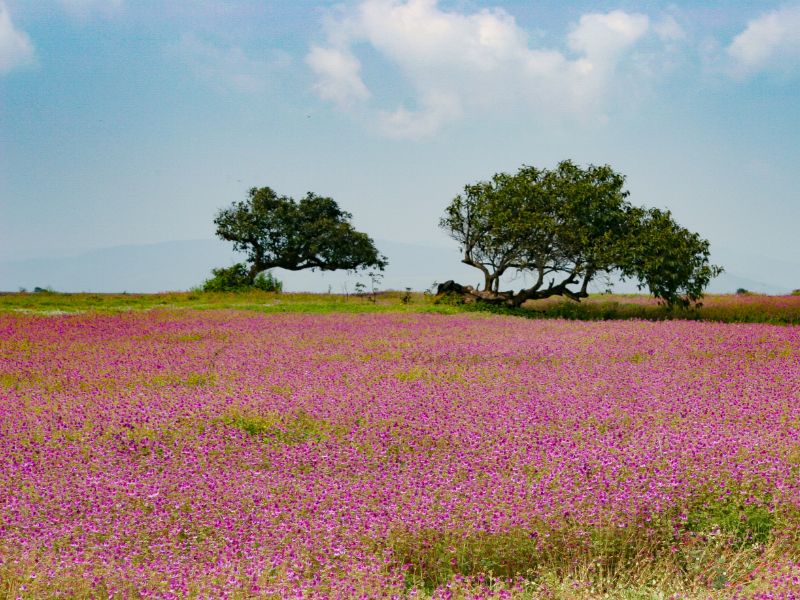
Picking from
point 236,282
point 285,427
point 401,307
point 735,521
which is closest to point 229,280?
point 236,282

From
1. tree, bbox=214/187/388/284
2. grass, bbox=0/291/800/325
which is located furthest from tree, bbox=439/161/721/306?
tree, bbox=214/187/388/284

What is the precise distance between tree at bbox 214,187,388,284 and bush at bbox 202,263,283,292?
55cm

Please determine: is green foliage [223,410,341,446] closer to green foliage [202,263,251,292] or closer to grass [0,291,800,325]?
grass [0,291,800,325]

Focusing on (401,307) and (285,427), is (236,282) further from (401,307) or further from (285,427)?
(285,427)

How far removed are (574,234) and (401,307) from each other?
6.50 metres

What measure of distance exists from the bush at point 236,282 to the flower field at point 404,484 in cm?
2751

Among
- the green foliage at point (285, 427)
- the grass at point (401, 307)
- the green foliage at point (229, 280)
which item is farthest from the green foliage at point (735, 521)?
the green foliage at point (229, 280)

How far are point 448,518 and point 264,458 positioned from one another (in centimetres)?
213

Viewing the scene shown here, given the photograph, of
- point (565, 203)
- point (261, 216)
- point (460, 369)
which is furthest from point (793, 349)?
point (261, 216)

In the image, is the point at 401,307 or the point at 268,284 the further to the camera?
the point at 268,284

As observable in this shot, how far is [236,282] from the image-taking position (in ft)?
125

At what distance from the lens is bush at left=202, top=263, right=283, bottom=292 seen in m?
36.7

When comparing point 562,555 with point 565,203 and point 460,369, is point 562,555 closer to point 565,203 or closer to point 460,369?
point 460,369

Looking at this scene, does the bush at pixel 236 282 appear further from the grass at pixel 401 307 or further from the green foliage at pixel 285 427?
the green foliage at pixel 285 427
